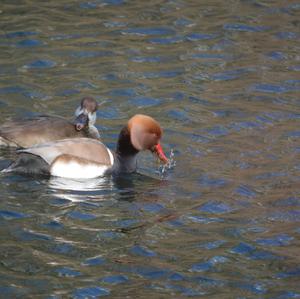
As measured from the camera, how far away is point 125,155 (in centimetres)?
984

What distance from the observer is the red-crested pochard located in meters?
9.36

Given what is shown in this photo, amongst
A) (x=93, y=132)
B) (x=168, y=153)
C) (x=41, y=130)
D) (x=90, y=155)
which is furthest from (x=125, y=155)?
(x=41, y=130)

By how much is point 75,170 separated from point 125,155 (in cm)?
63

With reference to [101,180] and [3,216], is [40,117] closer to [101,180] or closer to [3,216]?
[101,180]

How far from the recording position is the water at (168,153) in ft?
23.6

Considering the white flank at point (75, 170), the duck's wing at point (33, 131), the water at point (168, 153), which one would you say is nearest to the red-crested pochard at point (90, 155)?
the white flank at point (75, 170)

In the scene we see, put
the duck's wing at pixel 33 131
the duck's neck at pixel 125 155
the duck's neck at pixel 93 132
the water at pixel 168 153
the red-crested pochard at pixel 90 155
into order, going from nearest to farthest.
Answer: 1. the water at pixel 168 153
2. the red-crested pochard at pixel 90 155
3. the duck's neck at pixel 125 155
4. the duck's wing at pixel 33 131
5. the duck's neck at pixel 93 132

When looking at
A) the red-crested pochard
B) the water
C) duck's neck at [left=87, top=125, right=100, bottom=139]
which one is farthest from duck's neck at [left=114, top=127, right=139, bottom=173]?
duck's neck at [left=87, top=125, right=100, bottom=139]

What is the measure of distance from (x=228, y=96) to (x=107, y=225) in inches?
174

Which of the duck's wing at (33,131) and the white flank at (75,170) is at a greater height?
the duck's wing at (33,131)

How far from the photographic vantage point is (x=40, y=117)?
10.3 metres

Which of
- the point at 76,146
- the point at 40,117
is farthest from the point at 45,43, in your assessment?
the point at 76,146

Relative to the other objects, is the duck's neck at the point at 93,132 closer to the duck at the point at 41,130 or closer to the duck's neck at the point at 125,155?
the duck at the point at 41,130

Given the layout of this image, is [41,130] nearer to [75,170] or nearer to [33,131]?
[33,131]
